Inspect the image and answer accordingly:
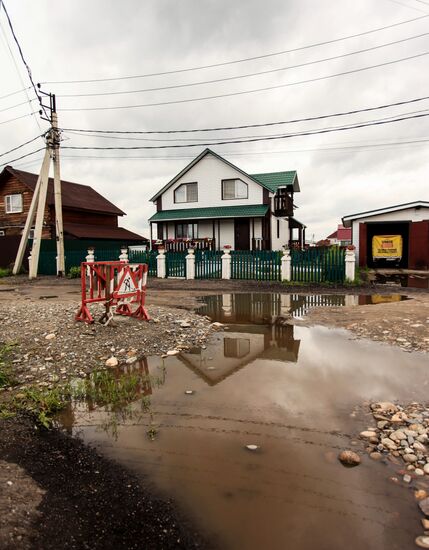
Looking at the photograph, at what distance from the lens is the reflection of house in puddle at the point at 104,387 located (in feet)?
13.7

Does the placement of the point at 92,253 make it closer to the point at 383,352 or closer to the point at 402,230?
the point at 383,352

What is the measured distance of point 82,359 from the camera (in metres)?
5.66

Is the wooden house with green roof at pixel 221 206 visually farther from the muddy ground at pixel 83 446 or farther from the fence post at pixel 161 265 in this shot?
the muddy ground at pixel 83 446

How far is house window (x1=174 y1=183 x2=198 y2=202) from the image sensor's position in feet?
92.6

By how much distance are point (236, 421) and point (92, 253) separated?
16943mm

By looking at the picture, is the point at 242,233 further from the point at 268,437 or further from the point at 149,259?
the point at 268,437

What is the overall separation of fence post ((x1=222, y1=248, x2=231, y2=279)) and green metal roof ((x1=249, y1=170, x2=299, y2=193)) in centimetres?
1149

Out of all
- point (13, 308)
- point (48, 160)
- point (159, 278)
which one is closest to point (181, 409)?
point (13, 308)

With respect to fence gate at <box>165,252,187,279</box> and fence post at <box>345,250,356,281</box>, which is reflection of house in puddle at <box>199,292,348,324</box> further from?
fence gate at <box>165,252,187,279</box>

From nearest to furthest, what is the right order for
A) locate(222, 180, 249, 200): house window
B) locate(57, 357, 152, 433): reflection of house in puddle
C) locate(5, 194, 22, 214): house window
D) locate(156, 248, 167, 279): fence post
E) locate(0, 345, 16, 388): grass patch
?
locate(57, 357, 152, 433): reflection of house in puddle → locate(0, 345, 16, 388): grass patch → locate(156, 248, 167, 279): fence post → locate(222, 180, 249, 200): house window → locate(5, 194, 22, 214): house window

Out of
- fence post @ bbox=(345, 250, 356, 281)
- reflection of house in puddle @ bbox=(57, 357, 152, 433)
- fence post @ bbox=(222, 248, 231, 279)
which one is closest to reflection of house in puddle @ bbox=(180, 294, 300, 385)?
reflection of house in puddle @ bbox=(57, 357, 152, 433)

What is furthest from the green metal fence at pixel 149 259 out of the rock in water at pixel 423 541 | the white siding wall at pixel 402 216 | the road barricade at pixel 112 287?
the rock in water at pixel 423 541

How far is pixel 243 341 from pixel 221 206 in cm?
2148

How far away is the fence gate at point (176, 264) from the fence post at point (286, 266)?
508cm
